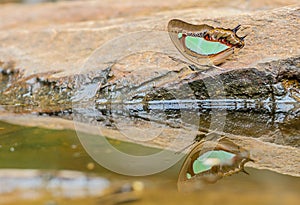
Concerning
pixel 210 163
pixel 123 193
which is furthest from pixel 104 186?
pixel 210 163

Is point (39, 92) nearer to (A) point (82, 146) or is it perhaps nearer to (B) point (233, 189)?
(A) point (82, 146)

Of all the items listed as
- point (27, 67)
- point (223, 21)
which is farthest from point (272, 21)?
point (27, 67)

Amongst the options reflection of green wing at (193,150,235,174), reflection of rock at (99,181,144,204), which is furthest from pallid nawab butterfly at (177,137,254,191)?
reflection of rock at (99,181,144,204)

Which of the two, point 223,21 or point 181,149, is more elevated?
point 223,21

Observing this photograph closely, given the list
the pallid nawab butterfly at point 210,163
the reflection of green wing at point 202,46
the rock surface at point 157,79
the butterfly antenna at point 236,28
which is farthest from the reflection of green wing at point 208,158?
the butterfly antenna at point 236,28

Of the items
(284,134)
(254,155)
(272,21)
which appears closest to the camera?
(254,155)

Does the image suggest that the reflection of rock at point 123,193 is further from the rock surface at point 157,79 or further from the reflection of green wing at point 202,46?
the reflection of green wing at point 202,46

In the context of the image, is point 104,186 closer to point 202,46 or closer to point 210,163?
point 210,163
